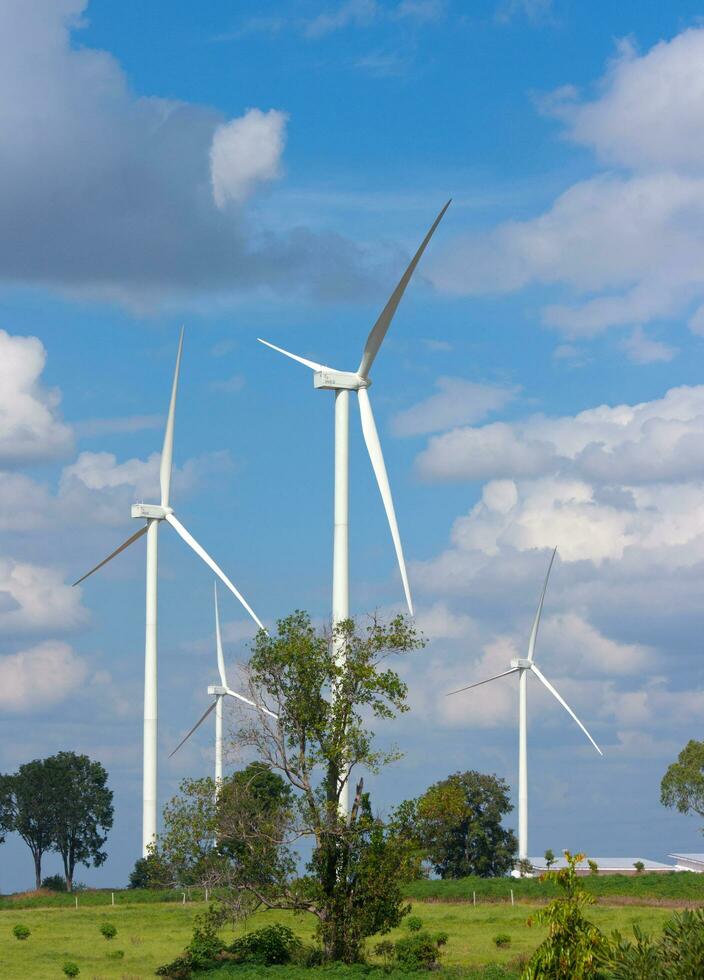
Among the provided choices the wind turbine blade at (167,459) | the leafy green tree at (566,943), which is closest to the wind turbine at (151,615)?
the wind turbine blade at (167,459)

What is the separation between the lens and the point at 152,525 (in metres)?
110

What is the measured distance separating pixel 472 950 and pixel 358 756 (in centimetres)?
1363

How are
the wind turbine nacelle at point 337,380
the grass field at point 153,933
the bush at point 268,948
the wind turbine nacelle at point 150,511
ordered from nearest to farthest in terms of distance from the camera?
1. the bush at point 268,948
2. the grass field at point 153,933
3. the wind turbine nacelle at point 337,380
4. the wind turbine nacelle at point 150,511

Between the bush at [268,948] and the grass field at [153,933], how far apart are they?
277cm

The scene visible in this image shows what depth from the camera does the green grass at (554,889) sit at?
97.6 metres

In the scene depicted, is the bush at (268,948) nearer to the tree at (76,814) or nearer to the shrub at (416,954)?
the shrub at (416,954)

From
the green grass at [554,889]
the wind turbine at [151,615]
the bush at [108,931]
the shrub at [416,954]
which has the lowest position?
the shrub at [416,954]

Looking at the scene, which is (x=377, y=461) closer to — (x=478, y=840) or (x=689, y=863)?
(x=478, y=840)

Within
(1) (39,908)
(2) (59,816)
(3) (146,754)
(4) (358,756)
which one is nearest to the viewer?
(4) (358,756)

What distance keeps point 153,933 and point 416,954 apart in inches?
902

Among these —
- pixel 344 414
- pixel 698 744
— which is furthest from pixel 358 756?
pixel 698 744

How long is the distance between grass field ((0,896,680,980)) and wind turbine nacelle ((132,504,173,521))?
27.6 m

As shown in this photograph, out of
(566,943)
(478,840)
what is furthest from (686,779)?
(566,943)

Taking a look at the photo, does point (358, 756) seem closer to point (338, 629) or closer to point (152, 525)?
point (338, 629)
